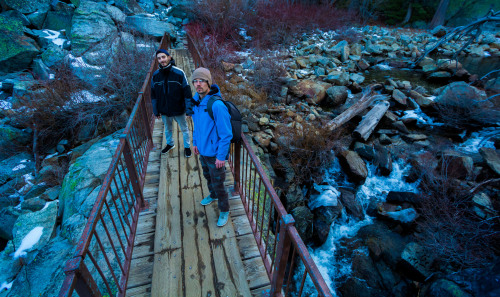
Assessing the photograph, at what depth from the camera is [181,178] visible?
14.0ft

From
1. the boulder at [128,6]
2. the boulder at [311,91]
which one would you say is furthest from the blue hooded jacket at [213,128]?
the boulder at [128,6]

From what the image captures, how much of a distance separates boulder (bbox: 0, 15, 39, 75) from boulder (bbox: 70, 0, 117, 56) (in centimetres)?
224

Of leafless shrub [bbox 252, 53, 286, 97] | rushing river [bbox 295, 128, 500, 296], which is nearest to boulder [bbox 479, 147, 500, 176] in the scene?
rushing river [bbox 295, 128, 500, 296]

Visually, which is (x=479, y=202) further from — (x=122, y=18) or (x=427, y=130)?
(x=122, y=18)

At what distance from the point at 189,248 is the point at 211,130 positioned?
1581mm

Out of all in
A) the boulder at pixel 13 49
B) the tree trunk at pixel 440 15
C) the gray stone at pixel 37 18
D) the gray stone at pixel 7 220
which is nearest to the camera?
the gray stone at pixel 7 220

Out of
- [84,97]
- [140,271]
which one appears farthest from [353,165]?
[84,97]

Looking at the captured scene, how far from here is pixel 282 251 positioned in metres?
2.04

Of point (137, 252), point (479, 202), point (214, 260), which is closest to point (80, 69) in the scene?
point (137, 252)

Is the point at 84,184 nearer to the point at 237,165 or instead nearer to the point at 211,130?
the point at 237,165

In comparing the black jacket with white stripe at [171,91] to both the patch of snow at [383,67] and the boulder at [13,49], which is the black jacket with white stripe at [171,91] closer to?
the boulder at [13,49]

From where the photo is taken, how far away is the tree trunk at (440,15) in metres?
24.1

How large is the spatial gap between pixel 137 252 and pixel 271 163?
473cm

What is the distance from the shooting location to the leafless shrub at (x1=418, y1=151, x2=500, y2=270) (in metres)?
4.85
